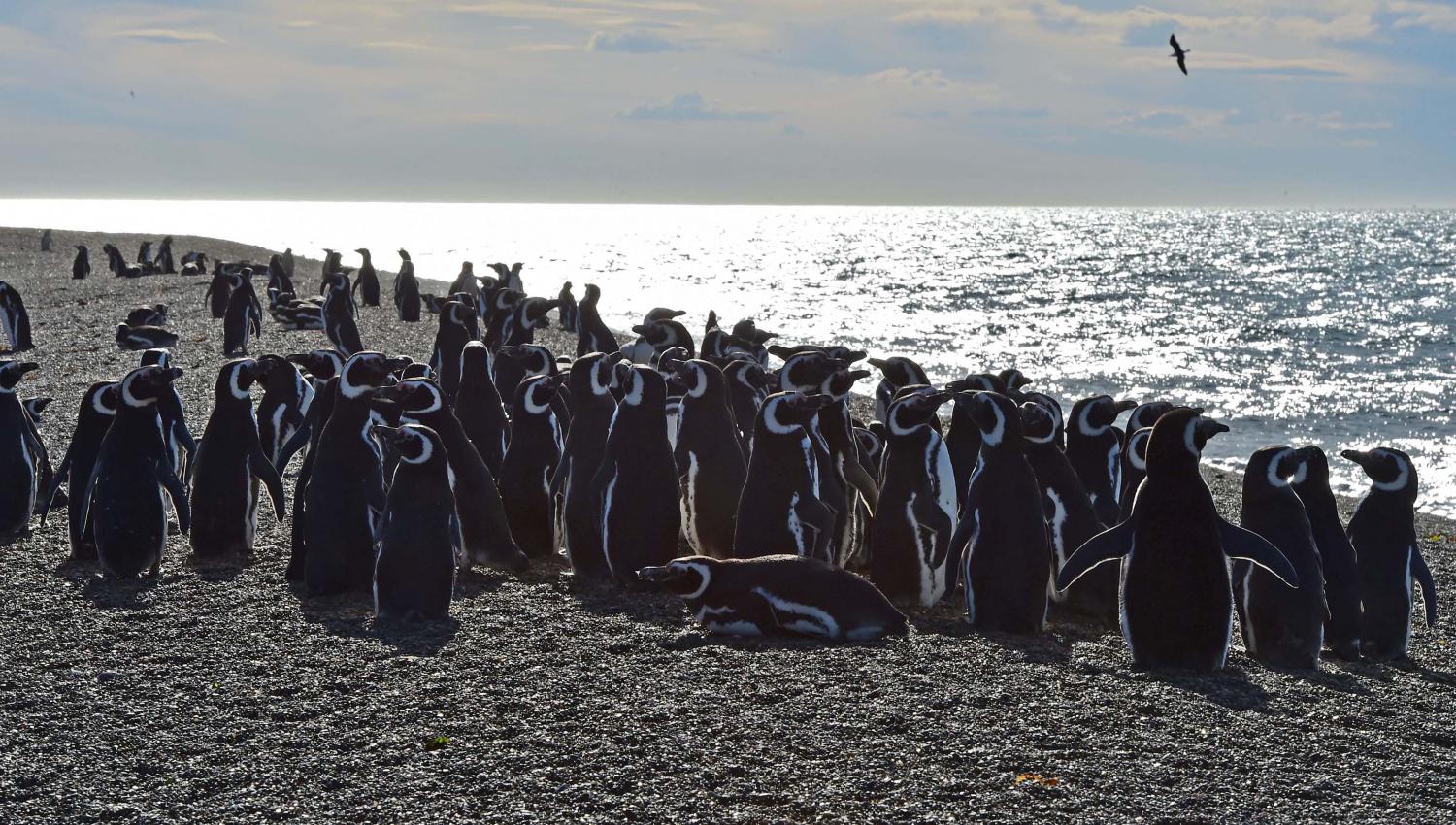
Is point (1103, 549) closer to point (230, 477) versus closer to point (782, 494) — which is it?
point (782, 494)

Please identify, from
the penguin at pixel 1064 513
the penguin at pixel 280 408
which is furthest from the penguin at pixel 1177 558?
the penguin at pixel 280 408

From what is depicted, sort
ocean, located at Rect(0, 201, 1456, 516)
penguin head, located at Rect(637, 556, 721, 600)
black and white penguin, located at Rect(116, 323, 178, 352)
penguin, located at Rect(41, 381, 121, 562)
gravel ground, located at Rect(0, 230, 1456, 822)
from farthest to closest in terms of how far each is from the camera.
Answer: ocean, located at Rect(0, 201, 1456, 516), black and white penguin, located at Rect(116, 323, 178, 352), penguin, located at Rect(41, 381, 121, 562), penguin head, located at Rect(637, 556, 721, 600), gravel ground, located at Rect(0, 230, 1456, 822)

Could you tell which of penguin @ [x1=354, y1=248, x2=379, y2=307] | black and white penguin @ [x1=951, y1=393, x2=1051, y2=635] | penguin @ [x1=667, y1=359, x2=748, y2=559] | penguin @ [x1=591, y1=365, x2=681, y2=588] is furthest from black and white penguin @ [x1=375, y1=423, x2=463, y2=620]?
penguin @ [x1=354, y1=248, x2=379, y2=307]

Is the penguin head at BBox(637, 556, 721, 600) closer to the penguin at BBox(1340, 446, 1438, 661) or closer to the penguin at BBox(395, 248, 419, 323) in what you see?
the penguin at BBox(1340, 446, 1438, 661)

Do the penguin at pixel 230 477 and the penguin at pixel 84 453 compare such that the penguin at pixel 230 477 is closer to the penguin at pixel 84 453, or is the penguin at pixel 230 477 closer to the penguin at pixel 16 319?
the penguin at pixel 84 453

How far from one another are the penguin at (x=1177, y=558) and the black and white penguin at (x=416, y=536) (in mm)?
3342

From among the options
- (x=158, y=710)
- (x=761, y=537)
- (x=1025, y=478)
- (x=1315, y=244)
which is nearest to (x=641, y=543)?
(x=761, y=537)

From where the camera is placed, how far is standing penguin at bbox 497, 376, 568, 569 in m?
9.15

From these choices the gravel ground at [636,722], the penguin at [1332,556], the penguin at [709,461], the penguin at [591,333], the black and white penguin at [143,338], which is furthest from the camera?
the black and white penguin at [143,338]

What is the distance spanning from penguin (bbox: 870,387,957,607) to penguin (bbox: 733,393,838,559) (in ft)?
1.29

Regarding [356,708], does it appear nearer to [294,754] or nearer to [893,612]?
[294,754]

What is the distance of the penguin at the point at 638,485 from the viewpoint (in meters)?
8.10

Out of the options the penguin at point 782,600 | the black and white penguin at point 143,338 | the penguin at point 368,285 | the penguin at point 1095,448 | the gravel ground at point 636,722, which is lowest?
the gravel ground at point 636,722

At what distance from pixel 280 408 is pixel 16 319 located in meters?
12.7
